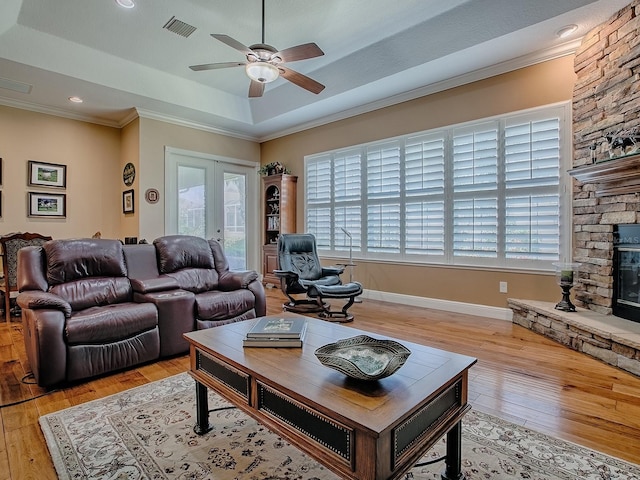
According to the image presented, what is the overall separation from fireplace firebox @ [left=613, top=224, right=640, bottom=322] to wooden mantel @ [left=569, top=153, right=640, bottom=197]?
0.34 m

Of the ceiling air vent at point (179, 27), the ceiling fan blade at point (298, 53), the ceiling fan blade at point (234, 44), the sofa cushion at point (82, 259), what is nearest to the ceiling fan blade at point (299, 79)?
the ceiling fan blade at point (298, 53)

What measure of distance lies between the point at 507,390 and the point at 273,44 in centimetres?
433

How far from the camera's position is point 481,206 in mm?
4250

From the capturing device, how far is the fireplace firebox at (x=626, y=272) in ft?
9.87

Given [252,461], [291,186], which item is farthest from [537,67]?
[252,461]

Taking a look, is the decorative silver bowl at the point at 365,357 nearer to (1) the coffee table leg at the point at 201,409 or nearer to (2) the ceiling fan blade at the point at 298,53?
(1) the coffee table leg at the point at 201,409

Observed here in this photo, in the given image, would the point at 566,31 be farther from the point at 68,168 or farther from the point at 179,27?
the point at 68,168

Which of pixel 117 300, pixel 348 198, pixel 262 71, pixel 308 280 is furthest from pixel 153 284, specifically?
pixel 348 198

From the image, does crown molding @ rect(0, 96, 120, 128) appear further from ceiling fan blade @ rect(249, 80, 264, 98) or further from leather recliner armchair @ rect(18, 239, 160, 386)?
ceiling fan blade @ rect(249, 80, 264, 98)

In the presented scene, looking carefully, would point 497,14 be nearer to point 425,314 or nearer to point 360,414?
point 425,314

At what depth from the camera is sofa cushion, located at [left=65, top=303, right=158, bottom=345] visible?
8.05ft

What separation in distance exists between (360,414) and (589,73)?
162 inches

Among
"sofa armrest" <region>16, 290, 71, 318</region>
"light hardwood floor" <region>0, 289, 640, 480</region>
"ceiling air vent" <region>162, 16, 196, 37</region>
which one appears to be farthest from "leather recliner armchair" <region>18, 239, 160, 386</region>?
"ceiling air vent" <region>162, 16, 196, 37</region>

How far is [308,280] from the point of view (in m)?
4.64
